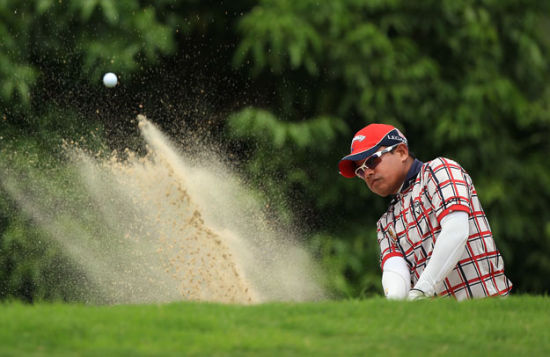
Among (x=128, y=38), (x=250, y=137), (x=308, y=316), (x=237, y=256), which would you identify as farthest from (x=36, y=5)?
(x=308, y=316)

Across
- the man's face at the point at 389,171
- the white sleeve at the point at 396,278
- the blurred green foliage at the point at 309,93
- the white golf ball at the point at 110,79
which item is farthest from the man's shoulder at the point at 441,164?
the white golf ball at the point at 110,79

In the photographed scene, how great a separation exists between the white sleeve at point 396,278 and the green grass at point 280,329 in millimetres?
487

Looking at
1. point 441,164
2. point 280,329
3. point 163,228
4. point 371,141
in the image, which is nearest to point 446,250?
point 441,164

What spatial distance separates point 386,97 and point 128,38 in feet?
9.45

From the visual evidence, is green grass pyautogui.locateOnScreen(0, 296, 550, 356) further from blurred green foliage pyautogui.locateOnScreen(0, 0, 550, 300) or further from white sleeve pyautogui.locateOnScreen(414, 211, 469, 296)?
blurred green foliage pyautogui.locateOnScreen(0, 0, 550, 300)

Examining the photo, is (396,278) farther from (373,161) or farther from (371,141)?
(371,141)

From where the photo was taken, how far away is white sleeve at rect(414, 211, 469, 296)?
4.29m

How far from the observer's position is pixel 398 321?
3.84 meters

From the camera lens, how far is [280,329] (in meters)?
3.69

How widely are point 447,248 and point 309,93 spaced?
594 cm

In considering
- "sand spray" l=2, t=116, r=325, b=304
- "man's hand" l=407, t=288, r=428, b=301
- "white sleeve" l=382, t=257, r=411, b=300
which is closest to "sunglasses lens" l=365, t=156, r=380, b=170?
"white sleeve" l=382, t=257, r=411, b=300

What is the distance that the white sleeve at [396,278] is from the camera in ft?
15.4

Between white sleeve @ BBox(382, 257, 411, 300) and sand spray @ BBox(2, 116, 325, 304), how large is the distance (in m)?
2.47

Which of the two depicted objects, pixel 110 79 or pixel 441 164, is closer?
pixel 441 164
